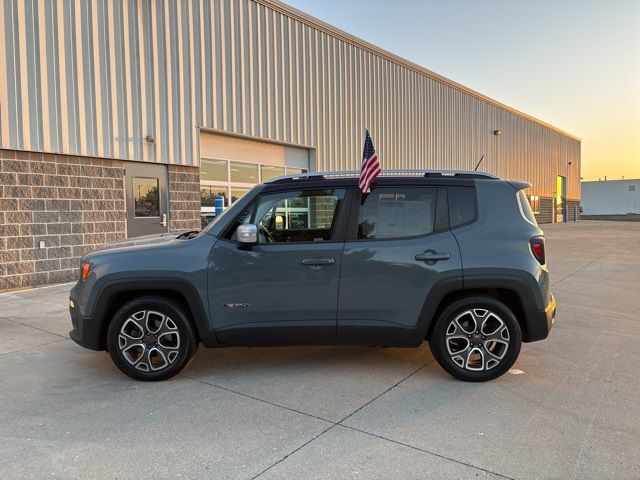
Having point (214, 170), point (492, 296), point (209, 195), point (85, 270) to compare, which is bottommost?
point (492, 296)

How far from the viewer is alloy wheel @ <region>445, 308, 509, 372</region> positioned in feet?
13.7

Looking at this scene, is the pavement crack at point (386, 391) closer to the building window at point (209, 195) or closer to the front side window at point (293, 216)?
the front side window at point (293, 216)

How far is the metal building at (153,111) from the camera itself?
9031 mm

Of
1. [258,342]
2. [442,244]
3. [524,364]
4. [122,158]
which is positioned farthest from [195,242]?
[122,158]

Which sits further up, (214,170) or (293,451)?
(214,170)

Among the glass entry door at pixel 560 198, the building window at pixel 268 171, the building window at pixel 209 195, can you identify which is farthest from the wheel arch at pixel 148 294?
the glass entry door at pixel 560 198

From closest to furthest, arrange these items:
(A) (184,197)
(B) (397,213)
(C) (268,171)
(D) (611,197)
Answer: (B) (397,213) < (A) (184,197) < (C) (268,171) < (D) (611,197)

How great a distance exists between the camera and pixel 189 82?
11523 mm

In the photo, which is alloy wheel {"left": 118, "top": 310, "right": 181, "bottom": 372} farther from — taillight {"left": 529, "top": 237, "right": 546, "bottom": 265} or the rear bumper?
taillight {"left": 529, "top": 237, "right": 546, "bottom": 265}

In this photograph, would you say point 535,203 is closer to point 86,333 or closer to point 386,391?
point 386,391

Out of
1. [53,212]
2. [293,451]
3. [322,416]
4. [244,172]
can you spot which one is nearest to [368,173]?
[322,416]

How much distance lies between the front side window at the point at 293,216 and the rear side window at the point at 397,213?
0.90 ft

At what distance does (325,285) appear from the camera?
417 centimetres

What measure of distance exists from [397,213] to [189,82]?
8.92 m
